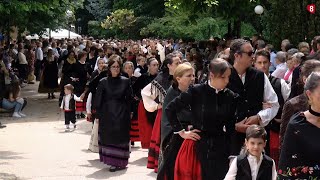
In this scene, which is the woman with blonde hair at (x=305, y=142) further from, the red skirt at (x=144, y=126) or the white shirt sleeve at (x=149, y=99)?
the red skirt at (x=144, y=126)

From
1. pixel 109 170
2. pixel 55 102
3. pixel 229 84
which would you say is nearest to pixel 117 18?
pixel 55 102

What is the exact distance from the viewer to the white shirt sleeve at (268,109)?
637cm

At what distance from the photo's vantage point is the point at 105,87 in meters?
10.2

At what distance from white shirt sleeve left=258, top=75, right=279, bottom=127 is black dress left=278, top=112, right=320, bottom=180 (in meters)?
1.81

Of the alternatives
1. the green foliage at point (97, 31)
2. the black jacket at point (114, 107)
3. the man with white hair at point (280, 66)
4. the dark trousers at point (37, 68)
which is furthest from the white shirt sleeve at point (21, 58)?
the green foliage at point (97, 31)

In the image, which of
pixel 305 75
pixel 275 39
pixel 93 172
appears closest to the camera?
pixel 305 75

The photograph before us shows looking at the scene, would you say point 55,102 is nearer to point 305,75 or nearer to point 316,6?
point 316,6

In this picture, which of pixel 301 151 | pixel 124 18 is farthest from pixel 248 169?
pixel 124 18

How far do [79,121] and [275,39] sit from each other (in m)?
5.86

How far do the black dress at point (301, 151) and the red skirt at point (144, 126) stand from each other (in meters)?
6.53

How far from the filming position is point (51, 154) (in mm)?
12008

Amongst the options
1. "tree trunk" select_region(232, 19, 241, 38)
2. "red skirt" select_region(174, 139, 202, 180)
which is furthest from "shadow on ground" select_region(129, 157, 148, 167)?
"tree trunk" select_region(232, 19, 241, 38)

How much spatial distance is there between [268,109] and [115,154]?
435 centimetres

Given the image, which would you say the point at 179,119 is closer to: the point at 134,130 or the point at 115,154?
the point at 115,154
